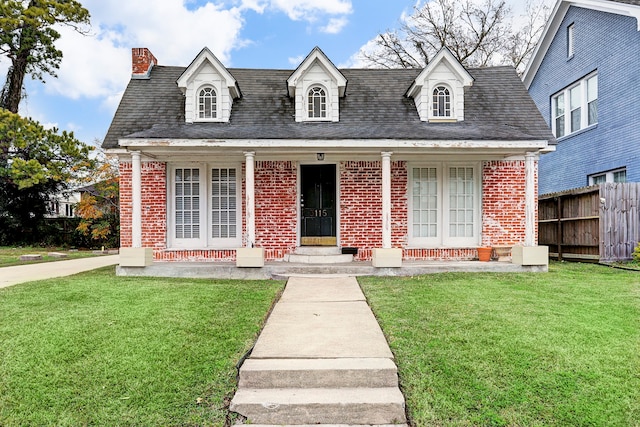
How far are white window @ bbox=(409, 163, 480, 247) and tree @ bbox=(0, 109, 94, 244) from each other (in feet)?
57.5

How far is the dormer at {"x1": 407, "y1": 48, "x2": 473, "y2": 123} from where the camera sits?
402 inches

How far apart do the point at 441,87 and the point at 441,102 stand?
1.27ft

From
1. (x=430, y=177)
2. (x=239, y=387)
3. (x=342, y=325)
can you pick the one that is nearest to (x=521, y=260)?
(x=430, y=177)

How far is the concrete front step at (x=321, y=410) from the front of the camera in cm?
321

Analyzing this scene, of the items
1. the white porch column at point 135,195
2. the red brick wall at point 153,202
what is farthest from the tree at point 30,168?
the white porch column at point 135,195

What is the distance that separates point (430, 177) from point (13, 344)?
8.91 meters

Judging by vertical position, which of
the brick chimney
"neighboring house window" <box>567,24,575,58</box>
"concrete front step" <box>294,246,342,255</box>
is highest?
"neighboring house window" <box>567,24,575,58</box>

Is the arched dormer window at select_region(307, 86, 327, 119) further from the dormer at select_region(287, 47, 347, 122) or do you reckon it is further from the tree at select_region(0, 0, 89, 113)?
the tree at select_region(0, 0, 89, 113)

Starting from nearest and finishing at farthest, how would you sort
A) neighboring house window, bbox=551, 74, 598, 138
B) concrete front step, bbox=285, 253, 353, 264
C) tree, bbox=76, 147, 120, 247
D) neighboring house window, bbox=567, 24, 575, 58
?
concrete front step, bbox=285, 253, 353, 264, neighboring house window, bbox=551, 74, 598, 138, neighboring house window, bbox=567, 24, 575, 58, tree, bbox=76, 147, 120, 247

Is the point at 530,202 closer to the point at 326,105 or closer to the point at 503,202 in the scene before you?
the point at 503,202

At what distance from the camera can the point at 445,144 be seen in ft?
28.3

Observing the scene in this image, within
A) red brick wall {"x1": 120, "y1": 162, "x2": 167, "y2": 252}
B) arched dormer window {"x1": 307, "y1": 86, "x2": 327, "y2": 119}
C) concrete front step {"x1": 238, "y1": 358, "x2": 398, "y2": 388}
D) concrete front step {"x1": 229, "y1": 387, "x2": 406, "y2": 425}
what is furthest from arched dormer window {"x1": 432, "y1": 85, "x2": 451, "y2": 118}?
concrete front step {"x1": 229, "y1": 387, "x2": 406, "y2": 425}

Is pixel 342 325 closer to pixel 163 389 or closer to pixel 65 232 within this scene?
pixel 163 389

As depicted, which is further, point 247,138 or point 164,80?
point 164,80
